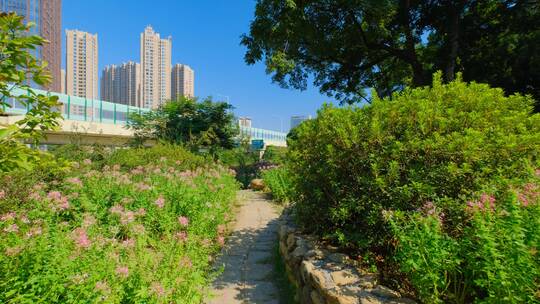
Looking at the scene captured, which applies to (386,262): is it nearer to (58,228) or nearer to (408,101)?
(408,101)

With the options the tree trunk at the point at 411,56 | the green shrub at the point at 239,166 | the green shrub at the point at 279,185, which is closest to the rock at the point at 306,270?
the green shrub at the point at 279,185

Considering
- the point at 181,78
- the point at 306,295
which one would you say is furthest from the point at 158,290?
the point at 181,78

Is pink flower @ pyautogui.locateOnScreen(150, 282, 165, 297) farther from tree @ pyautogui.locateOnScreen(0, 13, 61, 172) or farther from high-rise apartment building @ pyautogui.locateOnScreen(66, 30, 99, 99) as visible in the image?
high-rise apartment building @ pyautogui.locateOnScreen(66, 30, 99, 99)

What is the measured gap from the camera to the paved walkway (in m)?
3.56

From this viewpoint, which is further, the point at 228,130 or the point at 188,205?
the point at 228,130

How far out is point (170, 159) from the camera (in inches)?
360

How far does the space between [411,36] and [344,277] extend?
34.2 feet

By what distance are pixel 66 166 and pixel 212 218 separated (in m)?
2.75

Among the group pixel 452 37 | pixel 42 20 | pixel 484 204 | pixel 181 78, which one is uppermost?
pixel 181 78

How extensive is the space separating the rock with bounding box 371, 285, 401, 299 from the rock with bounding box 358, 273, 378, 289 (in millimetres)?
59

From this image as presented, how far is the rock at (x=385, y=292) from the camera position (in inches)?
95.1

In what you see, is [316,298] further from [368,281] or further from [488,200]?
[488,200]


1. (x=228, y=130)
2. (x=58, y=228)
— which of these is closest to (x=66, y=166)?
(x=58, y=228)

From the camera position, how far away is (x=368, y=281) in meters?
2.65
